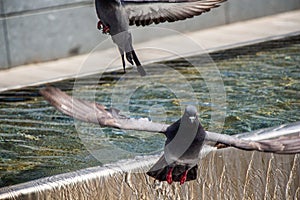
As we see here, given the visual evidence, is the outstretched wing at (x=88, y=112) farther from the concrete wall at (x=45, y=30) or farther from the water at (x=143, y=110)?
the concrete wall at (x=45, y=30)

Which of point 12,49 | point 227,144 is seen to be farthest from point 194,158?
point 12,49

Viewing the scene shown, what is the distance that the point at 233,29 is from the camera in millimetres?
9422

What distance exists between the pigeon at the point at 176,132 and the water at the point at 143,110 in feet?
3.82

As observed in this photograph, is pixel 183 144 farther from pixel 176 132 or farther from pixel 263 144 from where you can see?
pixel 263 144

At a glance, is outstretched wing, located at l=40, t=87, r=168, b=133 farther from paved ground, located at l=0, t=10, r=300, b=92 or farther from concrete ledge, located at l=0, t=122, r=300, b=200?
paved ground, located at l=0, t=10, r=300, b=92

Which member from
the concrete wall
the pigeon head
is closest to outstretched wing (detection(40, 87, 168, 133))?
the pigeon head

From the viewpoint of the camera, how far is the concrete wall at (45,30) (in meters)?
8.37

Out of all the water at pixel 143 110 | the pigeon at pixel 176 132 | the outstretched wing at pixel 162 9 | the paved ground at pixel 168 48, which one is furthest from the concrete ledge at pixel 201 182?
the paved ground at pixel 168 48

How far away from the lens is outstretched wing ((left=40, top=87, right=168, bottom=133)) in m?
2.85

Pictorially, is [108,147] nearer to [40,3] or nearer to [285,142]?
[285,142]

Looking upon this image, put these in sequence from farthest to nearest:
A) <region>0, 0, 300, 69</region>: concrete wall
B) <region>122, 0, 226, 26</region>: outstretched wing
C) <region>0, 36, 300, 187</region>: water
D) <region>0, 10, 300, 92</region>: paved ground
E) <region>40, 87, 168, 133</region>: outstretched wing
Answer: <region>0, 0, 300, 69</region>: concrete wall, <region>0, 10, 300, 92</region>: paved ground, <region>0, 36, 300, 187</region>: water, <region>122, 0, 226, 26</region>: outstretched wing, <region>40, 87, 168, 133</region>: outstretched wing

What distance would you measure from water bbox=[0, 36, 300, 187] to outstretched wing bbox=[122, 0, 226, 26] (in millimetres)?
1237

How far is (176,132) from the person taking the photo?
310cm

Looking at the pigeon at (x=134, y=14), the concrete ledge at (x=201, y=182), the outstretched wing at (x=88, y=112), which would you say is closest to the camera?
the outstretched wing at (x=88, y=112)
